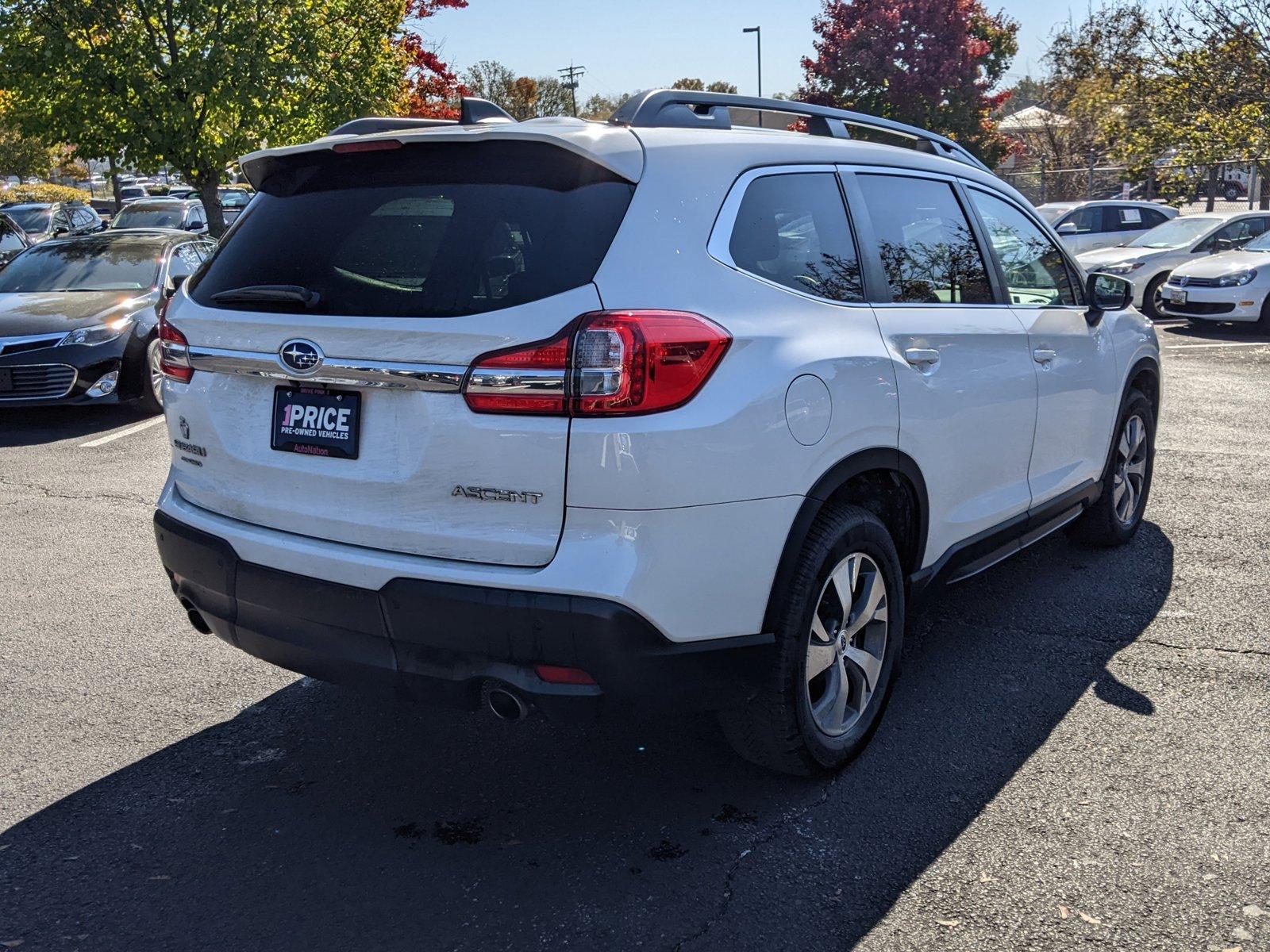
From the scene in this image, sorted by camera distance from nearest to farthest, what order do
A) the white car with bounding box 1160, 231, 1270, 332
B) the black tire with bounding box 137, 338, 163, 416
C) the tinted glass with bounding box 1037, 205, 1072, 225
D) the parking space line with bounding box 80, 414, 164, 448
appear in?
the parking space line with bounding box 80, 414, 164, 448
the black tire with bounding box 137, 338, 163, 416
the white car with bounding box 1160, 231, 1270, 332
the tinted glass with bounding box 1037, 205, 1072, 225

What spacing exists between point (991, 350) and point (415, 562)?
2186mm

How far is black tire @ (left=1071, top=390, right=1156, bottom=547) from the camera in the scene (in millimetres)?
5395

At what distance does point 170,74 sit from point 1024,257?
13.7m

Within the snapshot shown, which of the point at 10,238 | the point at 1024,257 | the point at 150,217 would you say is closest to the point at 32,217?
the point at 10,238

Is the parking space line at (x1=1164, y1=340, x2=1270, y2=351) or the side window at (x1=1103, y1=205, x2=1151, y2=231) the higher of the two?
the side window at (x1=1103, y1=205, x2=1151, y2=231)

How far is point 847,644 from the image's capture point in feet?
11.3

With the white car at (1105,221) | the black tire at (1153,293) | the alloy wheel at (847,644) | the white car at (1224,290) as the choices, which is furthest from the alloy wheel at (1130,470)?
the white car at (1105,221)

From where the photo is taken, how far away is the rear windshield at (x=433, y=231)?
2.84 metres

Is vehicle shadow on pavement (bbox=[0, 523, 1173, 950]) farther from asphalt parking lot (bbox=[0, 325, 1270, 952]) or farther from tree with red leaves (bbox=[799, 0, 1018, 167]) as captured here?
tree with red leaves (bbox=[799, 0, 1018, 167])

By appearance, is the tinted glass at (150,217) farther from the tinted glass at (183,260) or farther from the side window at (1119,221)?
the side window at (1119,221)

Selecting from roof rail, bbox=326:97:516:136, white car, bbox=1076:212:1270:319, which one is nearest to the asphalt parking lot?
roof rail, bbox=326:97:516:136

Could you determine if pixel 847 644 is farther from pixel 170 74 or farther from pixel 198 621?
pixel 170 74

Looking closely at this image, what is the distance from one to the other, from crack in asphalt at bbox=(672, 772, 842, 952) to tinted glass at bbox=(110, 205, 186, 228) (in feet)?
69.6

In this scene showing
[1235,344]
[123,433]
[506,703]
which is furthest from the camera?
[1235,344]
